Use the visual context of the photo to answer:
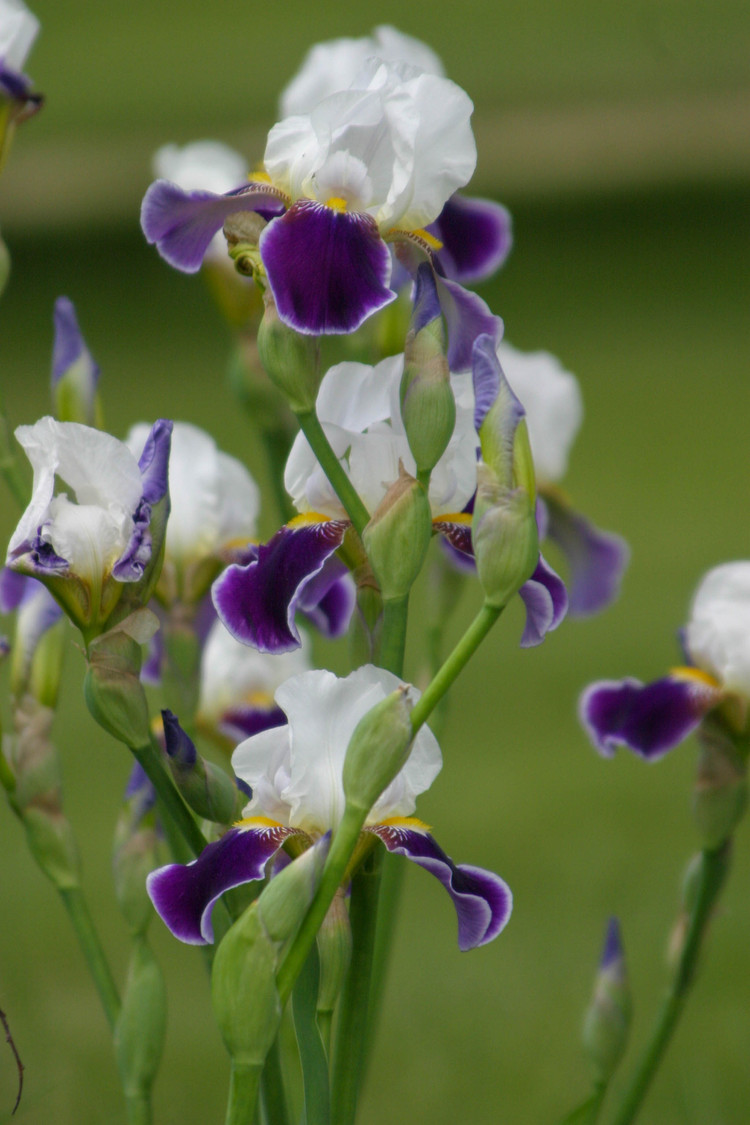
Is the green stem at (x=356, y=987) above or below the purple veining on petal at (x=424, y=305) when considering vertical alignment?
below

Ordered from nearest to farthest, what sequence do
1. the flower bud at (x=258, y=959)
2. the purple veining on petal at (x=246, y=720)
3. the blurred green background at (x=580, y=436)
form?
the flower bud at (x=258, y=959)
the purple veining on petal at (x=246, y=720)
the blurred green background at (x=580, y=436)

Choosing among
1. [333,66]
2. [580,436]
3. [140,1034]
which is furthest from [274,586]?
[580,436]

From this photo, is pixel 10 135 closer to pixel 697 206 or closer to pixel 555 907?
pixel 555 907

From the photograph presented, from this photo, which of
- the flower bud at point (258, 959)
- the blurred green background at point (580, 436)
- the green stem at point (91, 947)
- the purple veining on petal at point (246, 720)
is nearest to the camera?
the flower bud at point (258, 959)

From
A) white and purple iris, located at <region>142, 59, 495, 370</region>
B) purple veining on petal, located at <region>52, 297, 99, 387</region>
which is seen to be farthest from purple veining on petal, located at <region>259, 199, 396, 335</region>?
purple veining on petal, located at <region>52, 297, 99, 387</region>

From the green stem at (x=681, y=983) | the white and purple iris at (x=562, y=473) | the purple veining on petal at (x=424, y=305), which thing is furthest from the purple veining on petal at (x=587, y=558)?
the purple veining on petal at (x=424, y=305)

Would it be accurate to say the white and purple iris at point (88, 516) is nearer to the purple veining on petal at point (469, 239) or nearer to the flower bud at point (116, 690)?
the flower bud at point (116, 690)
